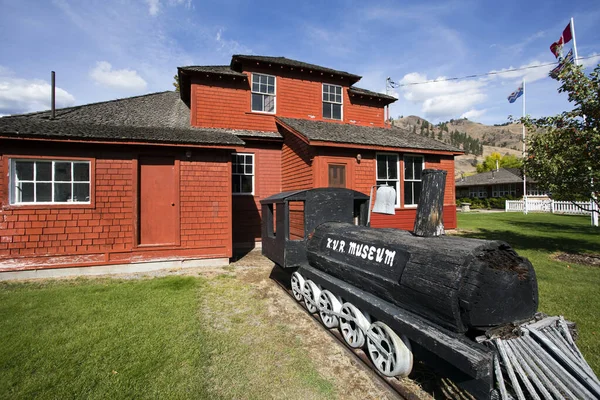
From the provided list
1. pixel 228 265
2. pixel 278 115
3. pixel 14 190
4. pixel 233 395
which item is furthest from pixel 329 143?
pixel 14 190

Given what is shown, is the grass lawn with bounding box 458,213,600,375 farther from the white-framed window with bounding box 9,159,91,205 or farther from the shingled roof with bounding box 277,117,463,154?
the white-framed window with bounding box 9,159,91,205

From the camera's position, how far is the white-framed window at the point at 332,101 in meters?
13.2

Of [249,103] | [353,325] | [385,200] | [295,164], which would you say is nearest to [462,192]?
[295,164]

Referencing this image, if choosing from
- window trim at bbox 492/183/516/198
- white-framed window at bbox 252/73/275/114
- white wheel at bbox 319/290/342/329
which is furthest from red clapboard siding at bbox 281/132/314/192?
window trim at bbox 492/183/516/198

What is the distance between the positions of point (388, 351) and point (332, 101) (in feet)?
38.9

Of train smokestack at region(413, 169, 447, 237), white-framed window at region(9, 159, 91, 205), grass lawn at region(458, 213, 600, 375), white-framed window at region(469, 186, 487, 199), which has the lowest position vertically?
grass lawn at region(458, 213, 600, 375)

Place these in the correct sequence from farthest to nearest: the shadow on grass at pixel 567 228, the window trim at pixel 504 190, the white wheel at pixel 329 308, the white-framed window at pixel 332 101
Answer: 1. the window trim at pixel 504 190
2. the shadow on grass at pixel 567 228
3. the white-framed window at pixel 332 101
4. the white wheel at pixel 329 308

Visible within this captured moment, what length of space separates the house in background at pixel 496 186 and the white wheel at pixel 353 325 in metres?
39.1

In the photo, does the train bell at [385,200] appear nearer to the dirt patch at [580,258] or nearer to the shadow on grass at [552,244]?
the dirt patch at [580,258]

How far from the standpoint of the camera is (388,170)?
11.2 meters

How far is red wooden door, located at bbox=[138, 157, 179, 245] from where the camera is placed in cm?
816

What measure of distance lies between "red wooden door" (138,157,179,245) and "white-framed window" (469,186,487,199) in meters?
45.6

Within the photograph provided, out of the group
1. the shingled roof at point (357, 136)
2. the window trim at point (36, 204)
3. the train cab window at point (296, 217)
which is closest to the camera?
the window trim at point (36, 204)

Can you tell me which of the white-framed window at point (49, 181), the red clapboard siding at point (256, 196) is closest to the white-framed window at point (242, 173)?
the red clapboard siding at point (256, 196)
